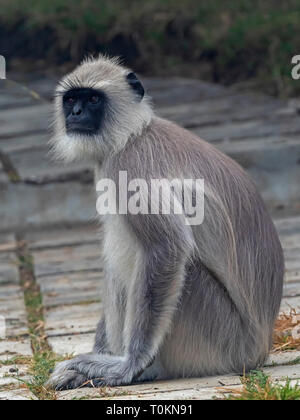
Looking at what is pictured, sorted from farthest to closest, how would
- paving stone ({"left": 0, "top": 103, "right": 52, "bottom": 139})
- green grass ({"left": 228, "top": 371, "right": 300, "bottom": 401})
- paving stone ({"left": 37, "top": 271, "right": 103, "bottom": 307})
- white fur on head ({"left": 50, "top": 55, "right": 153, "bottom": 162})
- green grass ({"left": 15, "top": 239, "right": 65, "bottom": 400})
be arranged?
paving stone ({"left": 0, "top": 103, "right": 52, "bottom": 139}) < paving stone ({"left": 37, "top": 271, "right": 103, "bottom": 307}) < white fur on head ({"left": 50, "top": 55, "right": 153, "bottom": 162}) < green grass ({"left": 15, "top": 239, "right": 65, "bottom": 400}) < green grass ({"left": 228, "top": 371, "right": 300, "bottom": 401})

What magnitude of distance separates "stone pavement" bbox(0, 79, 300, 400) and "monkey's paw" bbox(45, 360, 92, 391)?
0.11m

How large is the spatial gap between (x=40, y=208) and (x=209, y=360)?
404cm

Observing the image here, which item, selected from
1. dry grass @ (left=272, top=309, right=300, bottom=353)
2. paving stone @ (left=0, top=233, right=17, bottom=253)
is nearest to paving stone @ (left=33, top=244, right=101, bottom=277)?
paving stone @ (left=0, top=233, right=17, bottom=253)

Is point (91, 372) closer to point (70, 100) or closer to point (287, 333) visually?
point (287, 333)

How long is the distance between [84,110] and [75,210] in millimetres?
3443

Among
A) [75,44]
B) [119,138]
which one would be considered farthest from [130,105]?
[75,44]

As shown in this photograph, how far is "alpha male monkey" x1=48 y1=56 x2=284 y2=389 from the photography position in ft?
14.2

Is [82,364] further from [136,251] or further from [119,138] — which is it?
A: [119,138]

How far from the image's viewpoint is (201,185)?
4.47 meters

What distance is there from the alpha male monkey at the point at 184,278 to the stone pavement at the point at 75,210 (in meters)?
0.14

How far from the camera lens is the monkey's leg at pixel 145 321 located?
14.1ft

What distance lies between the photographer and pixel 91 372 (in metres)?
4.36

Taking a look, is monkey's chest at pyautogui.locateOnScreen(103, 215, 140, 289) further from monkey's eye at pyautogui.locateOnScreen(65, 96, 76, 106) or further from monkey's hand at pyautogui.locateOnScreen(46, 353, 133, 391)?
monkey's eye at pyautogui.locateOnScreen(65, 96, 76, 106)

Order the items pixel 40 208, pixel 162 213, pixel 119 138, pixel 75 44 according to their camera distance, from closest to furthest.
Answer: pixel 162 213 < pixel 119 138 < pixel 40 208 < pixel 75 44
